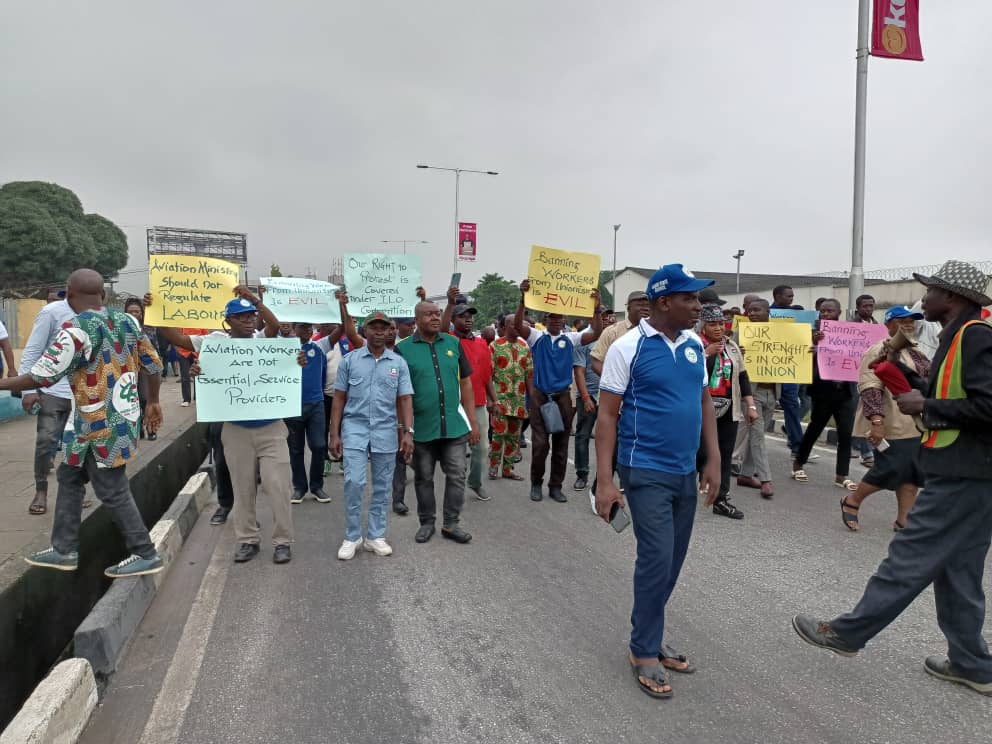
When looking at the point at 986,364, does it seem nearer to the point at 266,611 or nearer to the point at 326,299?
the point at 266,611

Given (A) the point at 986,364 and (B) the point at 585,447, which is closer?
(A) the point at 986,364

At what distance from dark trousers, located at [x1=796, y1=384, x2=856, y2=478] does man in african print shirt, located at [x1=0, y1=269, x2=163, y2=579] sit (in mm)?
6703

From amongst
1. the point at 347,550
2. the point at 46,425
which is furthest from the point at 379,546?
the point at 46,425

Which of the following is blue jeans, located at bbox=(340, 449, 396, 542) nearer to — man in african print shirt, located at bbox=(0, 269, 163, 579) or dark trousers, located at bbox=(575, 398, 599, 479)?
man in african print shirt, located at bbox=(0, 269, 163, 579)

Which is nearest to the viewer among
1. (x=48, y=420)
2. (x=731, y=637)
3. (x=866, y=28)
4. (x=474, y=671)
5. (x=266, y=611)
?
(x=474, y=671)

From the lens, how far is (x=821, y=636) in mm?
3121

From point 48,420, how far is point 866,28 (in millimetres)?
14157

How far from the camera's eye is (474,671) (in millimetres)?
3221

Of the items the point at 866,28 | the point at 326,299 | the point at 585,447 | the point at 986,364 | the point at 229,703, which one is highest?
the point at 866,28

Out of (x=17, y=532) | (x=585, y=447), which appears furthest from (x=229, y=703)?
(x=585, y=447)

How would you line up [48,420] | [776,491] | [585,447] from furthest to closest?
[585,447] → [776,491] → [48,420]

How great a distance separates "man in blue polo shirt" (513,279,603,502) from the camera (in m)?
6.66

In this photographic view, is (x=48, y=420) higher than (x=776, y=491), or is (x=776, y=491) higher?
(x=48, y=420)

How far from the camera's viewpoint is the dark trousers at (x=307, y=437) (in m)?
6.49
